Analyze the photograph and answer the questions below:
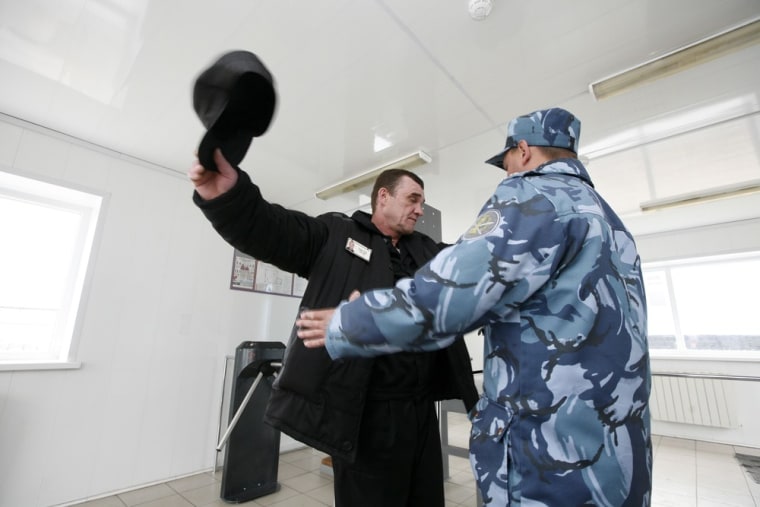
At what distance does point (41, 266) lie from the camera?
2807mm

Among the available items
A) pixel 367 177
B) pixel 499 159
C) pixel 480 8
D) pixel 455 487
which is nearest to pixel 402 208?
pixel 499 159

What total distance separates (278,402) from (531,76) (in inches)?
86.9

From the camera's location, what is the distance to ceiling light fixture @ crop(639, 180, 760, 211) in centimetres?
351

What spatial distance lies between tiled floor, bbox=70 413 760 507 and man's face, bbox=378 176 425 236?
7.98ft

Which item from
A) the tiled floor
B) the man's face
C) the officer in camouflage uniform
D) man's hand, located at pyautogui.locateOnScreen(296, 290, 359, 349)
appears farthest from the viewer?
the tiled floor

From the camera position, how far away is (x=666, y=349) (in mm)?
5211

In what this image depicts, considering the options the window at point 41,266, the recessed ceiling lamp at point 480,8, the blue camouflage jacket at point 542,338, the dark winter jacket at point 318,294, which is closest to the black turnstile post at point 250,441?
the window at point 41,266

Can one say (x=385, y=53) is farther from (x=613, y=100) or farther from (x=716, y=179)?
(x=716, y=179)

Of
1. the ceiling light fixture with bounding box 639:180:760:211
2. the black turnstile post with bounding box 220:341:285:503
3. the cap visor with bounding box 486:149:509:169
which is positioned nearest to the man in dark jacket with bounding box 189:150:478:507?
the cap visor with bounding box 486:149:509:169

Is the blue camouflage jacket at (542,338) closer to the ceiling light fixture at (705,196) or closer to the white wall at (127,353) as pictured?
the white wall at (127,353)

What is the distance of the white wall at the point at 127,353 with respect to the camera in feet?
7.97

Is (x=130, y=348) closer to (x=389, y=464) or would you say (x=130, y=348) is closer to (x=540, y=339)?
(x=389, y=464)

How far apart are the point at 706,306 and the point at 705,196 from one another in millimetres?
2289

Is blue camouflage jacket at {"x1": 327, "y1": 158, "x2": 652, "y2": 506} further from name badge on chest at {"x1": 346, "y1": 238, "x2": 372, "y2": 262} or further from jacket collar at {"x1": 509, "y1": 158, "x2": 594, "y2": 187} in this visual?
name badge on chest at {"x1": 346, "y1": 238, "x2": 372, "y2": 262}
